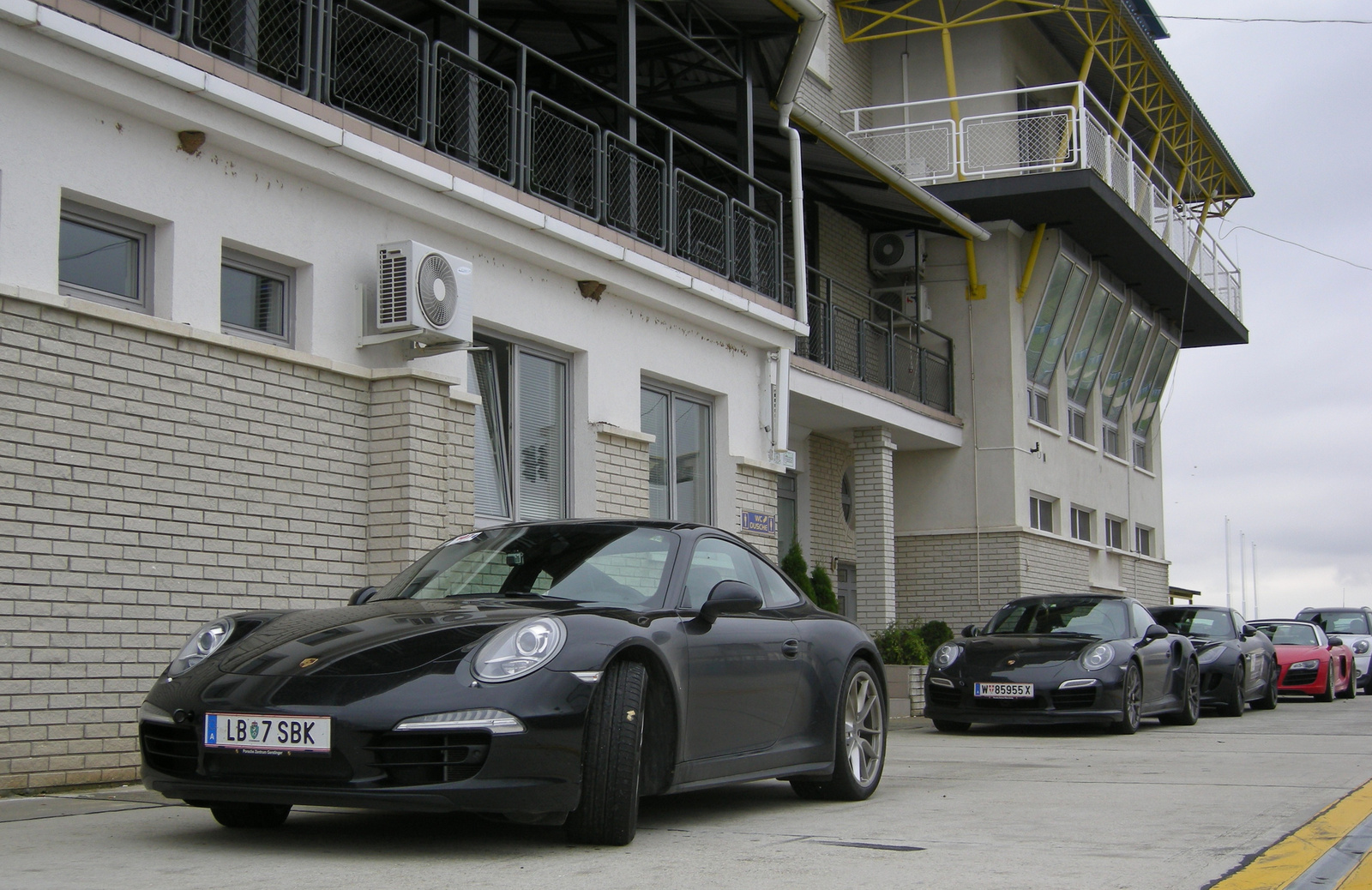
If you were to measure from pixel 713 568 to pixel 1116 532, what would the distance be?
2449 cm

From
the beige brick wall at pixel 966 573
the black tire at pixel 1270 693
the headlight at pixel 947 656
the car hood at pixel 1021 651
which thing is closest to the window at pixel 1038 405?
the beige brick wall at pixel 966 573

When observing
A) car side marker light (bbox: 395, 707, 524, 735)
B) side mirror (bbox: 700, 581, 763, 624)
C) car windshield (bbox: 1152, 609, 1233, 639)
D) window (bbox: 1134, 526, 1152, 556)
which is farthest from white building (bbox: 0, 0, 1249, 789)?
window (bbox: 1134, 526, 1152, 556)

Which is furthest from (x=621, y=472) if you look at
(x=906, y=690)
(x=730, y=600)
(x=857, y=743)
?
(x=730, y=600)

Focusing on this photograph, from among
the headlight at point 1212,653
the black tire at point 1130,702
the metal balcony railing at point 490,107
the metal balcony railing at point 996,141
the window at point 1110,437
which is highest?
the metal balcony railing at point 996,141

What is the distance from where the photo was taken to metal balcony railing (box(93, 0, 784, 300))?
9.57 m

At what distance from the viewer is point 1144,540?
31.1 m

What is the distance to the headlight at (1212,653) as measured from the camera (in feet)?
54.4

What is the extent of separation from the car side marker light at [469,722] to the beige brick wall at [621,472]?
7270 millimetres

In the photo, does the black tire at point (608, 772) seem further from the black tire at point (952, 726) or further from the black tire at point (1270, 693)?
the black tire at point (1270, 693)

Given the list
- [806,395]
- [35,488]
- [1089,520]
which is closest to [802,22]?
[806,395]

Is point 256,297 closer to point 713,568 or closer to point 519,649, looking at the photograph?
point 713,568

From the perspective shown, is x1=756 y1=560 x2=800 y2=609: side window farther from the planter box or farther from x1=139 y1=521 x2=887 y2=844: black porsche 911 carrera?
the planter box

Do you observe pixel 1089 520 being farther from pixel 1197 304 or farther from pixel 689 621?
pixel 689 621

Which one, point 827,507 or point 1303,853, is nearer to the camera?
point 1303,853
